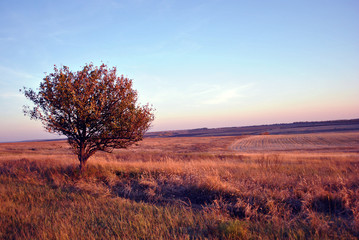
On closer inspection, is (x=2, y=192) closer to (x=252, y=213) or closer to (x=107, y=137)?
(x=107, y=137)

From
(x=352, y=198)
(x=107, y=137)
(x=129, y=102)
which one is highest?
(x=129, y=102)

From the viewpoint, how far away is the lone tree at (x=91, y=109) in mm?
9117

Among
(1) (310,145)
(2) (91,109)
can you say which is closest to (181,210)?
(2) (91,109)

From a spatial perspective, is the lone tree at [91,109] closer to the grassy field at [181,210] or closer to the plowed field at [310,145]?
the grassy field at [181,210]

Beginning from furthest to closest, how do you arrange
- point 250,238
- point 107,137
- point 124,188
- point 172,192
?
point 107,137, point 124,188, point 172,192, point 250,238

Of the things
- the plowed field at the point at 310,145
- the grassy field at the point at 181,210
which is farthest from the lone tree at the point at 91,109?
the plowed field at the point at 310,145

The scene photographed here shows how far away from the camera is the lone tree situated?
912 centimetres

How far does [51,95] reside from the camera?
9.16m

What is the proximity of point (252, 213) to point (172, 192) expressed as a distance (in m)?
2.74

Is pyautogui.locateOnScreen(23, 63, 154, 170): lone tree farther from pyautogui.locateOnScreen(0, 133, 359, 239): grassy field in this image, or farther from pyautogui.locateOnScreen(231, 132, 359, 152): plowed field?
pyautogui.locateOnScreen(231, 132, 359, 152): plowed field

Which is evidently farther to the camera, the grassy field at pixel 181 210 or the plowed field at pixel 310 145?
the plowed field at pixel 310 145

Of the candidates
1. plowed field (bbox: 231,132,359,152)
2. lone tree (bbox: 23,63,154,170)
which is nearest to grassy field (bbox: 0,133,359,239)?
lone tree (bbox: 23,63,154,170)

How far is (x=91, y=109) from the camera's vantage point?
29.5 feet

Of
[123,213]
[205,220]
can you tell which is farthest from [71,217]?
[205,220]
